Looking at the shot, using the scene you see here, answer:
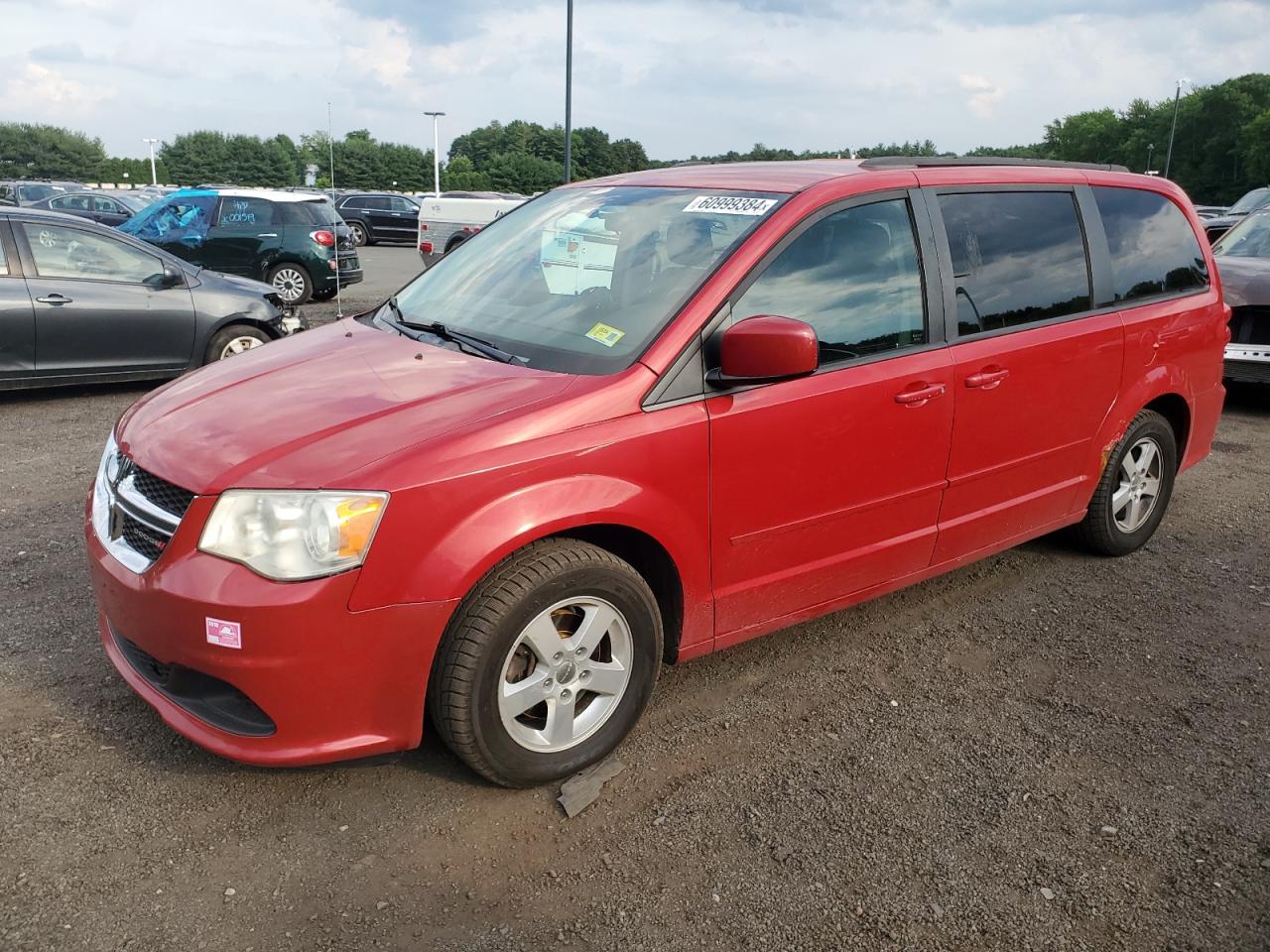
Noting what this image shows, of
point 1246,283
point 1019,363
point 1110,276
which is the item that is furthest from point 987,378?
point 1246,283

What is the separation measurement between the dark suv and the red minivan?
29.2m

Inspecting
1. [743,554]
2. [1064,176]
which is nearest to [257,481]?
[743,554]

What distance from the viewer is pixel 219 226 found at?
1404 centimetres

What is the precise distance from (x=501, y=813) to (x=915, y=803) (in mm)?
1209

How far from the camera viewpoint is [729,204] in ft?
11.3

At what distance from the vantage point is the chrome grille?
2707 millimetres

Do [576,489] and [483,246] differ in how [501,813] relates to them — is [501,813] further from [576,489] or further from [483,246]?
[483,246]

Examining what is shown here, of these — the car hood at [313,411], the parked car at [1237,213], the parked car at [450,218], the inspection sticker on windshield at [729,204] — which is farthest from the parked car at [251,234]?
the parked car at [1237,213]

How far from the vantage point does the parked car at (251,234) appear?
14.0 m

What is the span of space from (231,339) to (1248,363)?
27.2ft

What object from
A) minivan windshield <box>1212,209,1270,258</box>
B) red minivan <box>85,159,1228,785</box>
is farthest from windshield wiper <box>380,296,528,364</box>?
minivan windshield <box>1212,209,1270,258</box>

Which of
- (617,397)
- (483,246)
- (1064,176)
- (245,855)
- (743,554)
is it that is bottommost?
(245,855)

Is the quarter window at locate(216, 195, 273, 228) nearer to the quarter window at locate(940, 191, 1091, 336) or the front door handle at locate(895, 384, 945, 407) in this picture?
the quarter window at locate(940, 191, 1091, 336)

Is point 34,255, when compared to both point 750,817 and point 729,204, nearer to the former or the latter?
point 729,204
